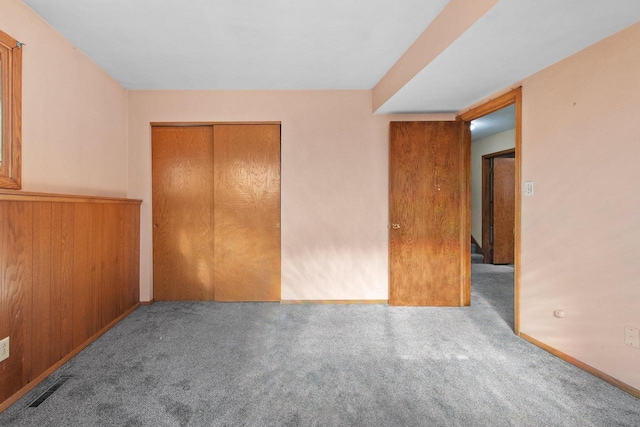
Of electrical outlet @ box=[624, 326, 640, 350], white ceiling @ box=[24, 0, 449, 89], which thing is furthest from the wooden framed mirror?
electrical outlet @ box=[624, 326, 640, 350]

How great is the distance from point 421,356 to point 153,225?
2925 millimetres

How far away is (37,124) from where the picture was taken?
1.83 m

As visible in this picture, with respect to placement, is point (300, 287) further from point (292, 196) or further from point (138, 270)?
point (138, 270)

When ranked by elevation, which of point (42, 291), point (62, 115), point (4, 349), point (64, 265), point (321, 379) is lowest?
point (321, 379)

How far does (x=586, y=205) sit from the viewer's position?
1.78 metres

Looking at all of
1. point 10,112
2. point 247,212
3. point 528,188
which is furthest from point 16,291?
point 528,188

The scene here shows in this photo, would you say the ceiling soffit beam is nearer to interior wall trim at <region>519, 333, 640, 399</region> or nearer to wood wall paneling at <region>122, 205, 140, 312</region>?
interior wall trim at <region>519, 333, 640, 399</region>

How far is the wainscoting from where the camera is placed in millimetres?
1510

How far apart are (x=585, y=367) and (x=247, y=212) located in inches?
119

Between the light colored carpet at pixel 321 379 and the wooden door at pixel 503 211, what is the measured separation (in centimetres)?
273

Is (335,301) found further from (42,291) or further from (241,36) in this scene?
(241,36)

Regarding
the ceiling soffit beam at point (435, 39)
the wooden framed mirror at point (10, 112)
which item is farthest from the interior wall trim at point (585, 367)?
the wooden framed mirror at point (10, 112)

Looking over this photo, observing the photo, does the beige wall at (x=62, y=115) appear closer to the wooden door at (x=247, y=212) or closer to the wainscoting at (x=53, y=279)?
Result: the wainscoting at (x=53, y=279)

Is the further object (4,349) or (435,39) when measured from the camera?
(435,39)
